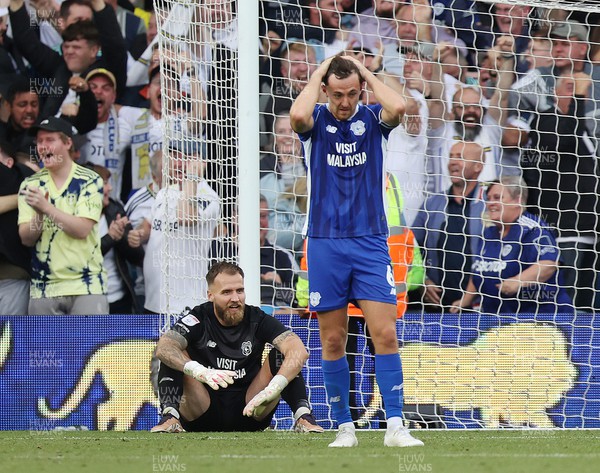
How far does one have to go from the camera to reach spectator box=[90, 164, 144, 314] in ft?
31.8

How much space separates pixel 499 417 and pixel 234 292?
2.79 meters

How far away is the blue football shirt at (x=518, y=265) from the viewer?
9.34 meters

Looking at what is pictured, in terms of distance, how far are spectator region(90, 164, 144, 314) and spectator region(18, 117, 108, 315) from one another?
0.42 m

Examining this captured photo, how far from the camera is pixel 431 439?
21.9ft

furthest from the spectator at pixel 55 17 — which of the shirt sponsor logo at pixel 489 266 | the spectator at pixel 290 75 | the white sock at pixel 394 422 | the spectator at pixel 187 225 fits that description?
the white sock at pixel 394 422

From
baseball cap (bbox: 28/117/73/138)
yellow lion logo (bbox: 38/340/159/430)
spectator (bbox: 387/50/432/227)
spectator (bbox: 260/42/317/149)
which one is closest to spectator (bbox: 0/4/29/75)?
baseball cap (bbox: 28/117/73/138)

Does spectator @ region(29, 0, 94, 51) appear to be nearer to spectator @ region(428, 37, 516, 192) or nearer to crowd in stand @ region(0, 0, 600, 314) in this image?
crowd in stand @ region(0, 0, 600, 314)

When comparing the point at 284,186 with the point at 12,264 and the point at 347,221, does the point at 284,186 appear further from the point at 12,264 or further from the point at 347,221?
the point at 347,221

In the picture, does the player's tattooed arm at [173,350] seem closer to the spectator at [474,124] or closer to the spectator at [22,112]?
the spectator at [474,124]

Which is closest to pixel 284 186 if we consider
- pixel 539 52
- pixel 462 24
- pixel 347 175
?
pixel 462 24

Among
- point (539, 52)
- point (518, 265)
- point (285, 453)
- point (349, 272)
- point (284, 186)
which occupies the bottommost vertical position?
point (285, 453)

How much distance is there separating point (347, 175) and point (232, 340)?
5.82 ft

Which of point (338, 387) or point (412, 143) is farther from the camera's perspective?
point (412, 143)

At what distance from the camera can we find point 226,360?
721 centimetres
